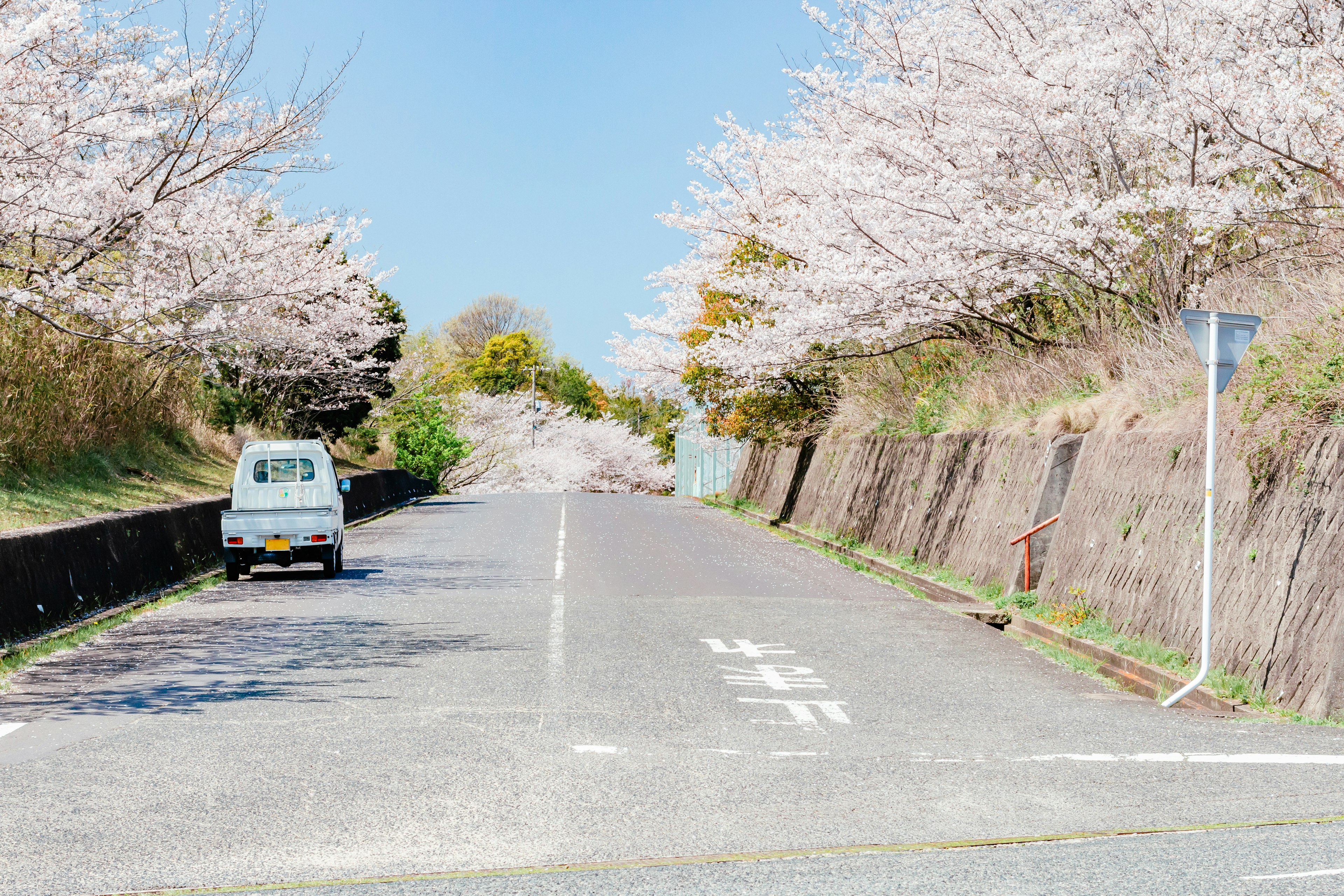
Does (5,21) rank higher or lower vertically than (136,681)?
higher

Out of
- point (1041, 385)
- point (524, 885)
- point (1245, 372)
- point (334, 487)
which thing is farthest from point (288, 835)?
point (1041, 385)

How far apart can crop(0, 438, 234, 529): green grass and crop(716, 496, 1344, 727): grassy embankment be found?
11348 millimetres

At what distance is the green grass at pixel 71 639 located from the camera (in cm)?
968

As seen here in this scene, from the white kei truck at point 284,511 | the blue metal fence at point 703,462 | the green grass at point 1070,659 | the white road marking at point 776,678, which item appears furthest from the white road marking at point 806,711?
the blue metal fence at point 703,462

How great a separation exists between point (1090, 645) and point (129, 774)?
784cm

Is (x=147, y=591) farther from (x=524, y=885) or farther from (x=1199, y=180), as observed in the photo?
(x=1199, y=180)

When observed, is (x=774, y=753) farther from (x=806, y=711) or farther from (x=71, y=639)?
(x=71, y=639)

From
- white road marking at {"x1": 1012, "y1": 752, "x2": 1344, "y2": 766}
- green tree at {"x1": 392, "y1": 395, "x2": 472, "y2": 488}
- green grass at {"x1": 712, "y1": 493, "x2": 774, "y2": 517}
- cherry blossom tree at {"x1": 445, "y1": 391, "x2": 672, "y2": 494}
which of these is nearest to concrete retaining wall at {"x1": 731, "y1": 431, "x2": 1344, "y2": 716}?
white road marking at {"x1": 1012, "y1": 752, "x2": 1344, "y2": 766}

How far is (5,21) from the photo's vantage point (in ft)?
42.9

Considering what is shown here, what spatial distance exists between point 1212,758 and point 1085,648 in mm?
3819

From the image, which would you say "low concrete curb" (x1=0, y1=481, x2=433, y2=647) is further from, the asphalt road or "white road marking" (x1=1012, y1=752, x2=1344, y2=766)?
"white road marking" (x1=1012, y1=752, x2=1344, y2=766)

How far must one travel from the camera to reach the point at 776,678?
30.4 ft

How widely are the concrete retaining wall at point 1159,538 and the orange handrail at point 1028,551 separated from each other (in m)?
0.12

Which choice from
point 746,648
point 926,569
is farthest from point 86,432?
point 746,648
